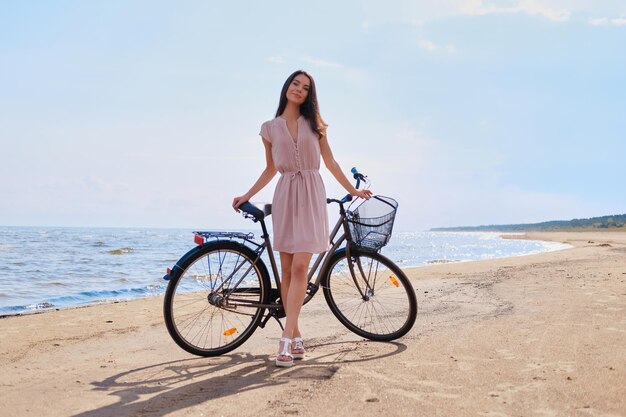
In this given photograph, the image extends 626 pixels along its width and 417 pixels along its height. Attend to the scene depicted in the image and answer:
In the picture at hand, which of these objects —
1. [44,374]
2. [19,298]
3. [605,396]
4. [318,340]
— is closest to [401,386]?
[605,396]

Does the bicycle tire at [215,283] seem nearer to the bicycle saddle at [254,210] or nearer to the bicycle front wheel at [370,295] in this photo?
the bicycle saddle at [254,210]

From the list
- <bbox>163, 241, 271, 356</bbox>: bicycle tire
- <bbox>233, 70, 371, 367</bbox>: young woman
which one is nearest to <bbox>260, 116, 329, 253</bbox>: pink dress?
<bbox>233, 70, 371, 367</bbox>: young woman

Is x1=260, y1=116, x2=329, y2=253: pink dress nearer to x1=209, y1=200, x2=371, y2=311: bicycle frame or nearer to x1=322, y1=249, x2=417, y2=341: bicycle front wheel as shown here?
x1=209, y1=200, x2=371, y2=311: bicycle frame

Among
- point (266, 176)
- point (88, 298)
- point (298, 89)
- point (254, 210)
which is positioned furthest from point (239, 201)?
point (88, 298)

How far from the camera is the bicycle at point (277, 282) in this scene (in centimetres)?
→ 415

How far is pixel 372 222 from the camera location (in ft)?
14.7

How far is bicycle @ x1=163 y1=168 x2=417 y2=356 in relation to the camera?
4152 millimetres

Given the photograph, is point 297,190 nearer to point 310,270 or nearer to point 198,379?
point 310,270

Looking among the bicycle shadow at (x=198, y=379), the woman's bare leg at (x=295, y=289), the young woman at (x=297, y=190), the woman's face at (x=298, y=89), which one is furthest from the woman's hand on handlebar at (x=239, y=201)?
the bicycle shadow at (x=198, y=379)

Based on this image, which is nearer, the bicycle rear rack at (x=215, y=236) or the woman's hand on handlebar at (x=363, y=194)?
the bicycle rear rack at (x=215, y=236)

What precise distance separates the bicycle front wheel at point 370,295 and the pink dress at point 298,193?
0.67m

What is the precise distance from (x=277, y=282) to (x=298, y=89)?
149cm

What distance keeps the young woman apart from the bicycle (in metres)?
0.25

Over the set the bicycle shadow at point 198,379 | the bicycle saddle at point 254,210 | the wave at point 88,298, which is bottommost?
the wave at point 88,298
